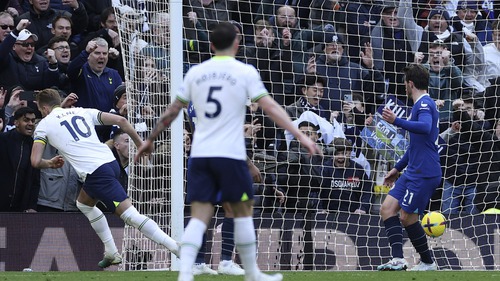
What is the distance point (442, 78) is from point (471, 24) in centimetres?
125

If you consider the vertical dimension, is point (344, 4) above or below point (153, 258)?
above

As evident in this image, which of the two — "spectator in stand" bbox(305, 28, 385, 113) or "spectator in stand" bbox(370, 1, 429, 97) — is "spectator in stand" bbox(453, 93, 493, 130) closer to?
"spectator in stand" bbox(370, 1, 429, 97)

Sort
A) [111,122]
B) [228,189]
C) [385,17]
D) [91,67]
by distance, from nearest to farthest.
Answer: [228,189]
[111,122]
[91,67]
[385,17]

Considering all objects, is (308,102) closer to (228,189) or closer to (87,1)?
(87,1)

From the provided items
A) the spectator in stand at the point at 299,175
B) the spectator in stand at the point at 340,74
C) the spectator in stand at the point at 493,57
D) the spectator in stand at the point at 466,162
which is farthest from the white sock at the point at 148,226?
the spectator in stand at the point at 493,57

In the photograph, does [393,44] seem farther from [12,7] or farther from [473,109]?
[12,7]

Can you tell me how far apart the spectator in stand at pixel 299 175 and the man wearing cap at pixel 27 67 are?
3502 millimetres

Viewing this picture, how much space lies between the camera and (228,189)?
310 inches

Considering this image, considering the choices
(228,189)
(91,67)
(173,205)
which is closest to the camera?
(228,189)

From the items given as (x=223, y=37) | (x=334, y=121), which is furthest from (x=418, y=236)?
(x=223, y=37)

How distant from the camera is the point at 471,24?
53.6ft

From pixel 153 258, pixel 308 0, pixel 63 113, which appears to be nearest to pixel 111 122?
pixel 63 113

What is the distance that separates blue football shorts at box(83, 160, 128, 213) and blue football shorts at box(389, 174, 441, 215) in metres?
3.25

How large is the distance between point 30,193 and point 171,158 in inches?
96.3
